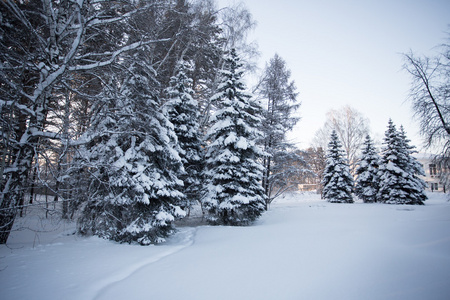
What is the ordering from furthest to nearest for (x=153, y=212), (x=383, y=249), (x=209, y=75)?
1. (x=209, y=75)
2. (x=153, y=212)
3. (x=383, y=249)

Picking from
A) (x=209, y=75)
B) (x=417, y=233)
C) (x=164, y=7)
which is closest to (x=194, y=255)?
(x=417, y=233)

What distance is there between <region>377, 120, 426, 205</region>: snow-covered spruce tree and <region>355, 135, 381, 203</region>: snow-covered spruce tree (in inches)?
47.6

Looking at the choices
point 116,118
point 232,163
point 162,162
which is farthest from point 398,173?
point 116,118

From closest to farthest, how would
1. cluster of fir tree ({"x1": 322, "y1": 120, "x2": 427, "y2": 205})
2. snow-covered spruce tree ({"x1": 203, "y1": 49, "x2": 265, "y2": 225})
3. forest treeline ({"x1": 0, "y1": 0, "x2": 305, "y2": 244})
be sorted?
forest treeline ({"x1": 0, "y1": 0, "x2": 305, "y2": 244}) → snow-covered spruce tree ({"x1": 203, "y1": 49, "x2": 265, "y2": 225}) → cluster of fir tree ({"x1": 322, "y1": 120, "x2": 427, "y2": 205})

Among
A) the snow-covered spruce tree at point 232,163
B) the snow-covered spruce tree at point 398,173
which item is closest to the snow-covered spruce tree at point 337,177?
the snow-covered spruce tree at point 398,173

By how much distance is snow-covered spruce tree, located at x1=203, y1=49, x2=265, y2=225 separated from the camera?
30.4 feet

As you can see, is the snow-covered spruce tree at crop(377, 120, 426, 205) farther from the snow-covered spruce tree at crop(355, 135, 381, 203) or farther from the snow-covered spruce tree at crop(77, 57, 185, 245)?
the snow-covered spruce tree at crop(77, 57, 185, 245)

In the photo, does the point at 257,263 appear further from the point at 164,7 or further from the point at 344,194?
the point at 344,194

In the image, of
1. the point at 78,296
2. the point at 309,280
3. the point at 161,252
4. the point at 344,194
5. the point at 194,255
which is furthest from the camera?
the point at 344,194

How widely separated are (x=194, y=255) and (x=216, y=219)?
4.72m

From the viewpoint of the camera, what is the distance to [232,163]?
9.73 metres

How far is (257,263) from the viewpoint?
405cm

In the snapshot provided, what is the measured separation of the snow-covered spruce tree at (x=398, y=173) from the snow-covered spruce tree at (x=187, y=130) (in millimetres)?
16746

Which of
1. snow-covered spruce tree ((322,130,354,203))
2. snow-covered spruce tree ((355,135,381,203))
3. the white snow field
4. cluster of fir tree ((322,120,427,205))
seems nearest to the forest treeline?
the white snow field
